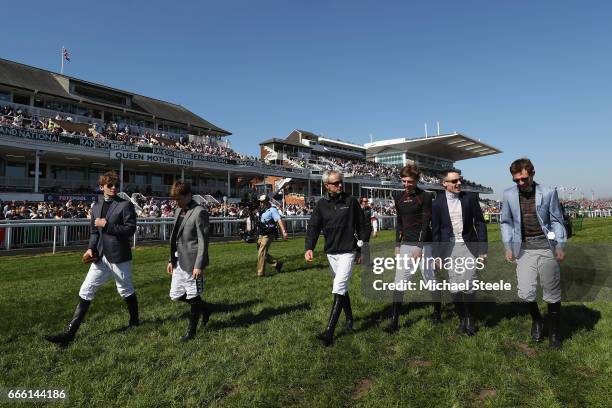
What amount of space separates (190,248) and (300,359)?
73.9 inches

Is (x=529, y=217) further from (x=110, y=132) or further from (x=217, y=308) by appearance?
(x=110, y=132)

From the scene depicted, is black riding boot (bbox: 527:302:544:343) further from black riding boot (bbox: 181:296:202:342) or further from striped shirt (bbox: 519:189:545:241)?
black riding boot (bbox: 181:296:202:342)

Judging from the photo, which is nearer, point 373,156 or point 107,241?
point 107,241

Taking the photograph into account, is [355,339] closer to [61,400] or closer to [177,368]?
[177,368]

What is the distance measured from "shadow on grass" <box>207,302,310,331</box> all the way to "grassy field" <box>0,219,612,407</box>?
3 cm

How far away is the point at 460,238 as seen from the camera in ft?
15.9

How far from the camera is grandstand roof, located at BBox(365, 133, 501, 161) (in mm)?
73500

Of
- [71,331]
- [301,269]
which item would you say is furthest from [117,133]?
[71,331]

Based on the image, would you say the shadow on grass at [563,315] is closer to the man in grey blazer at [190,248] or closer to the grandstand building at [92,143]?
the man in grey blazer at [190,248]

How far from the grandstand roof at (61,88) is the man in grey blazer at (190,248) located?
1391 inches

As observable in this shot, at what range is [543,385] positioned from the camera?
10.8 feet

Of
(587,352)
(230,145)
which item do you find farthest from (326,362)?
(230,145)

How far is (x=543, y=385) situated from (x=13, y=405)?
434cm

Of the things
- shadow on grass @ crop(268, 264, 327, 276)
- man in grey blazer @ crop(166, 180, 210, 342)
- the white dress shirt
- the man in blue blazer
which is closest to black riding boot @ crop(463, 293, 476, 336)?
the man in blue blazer
